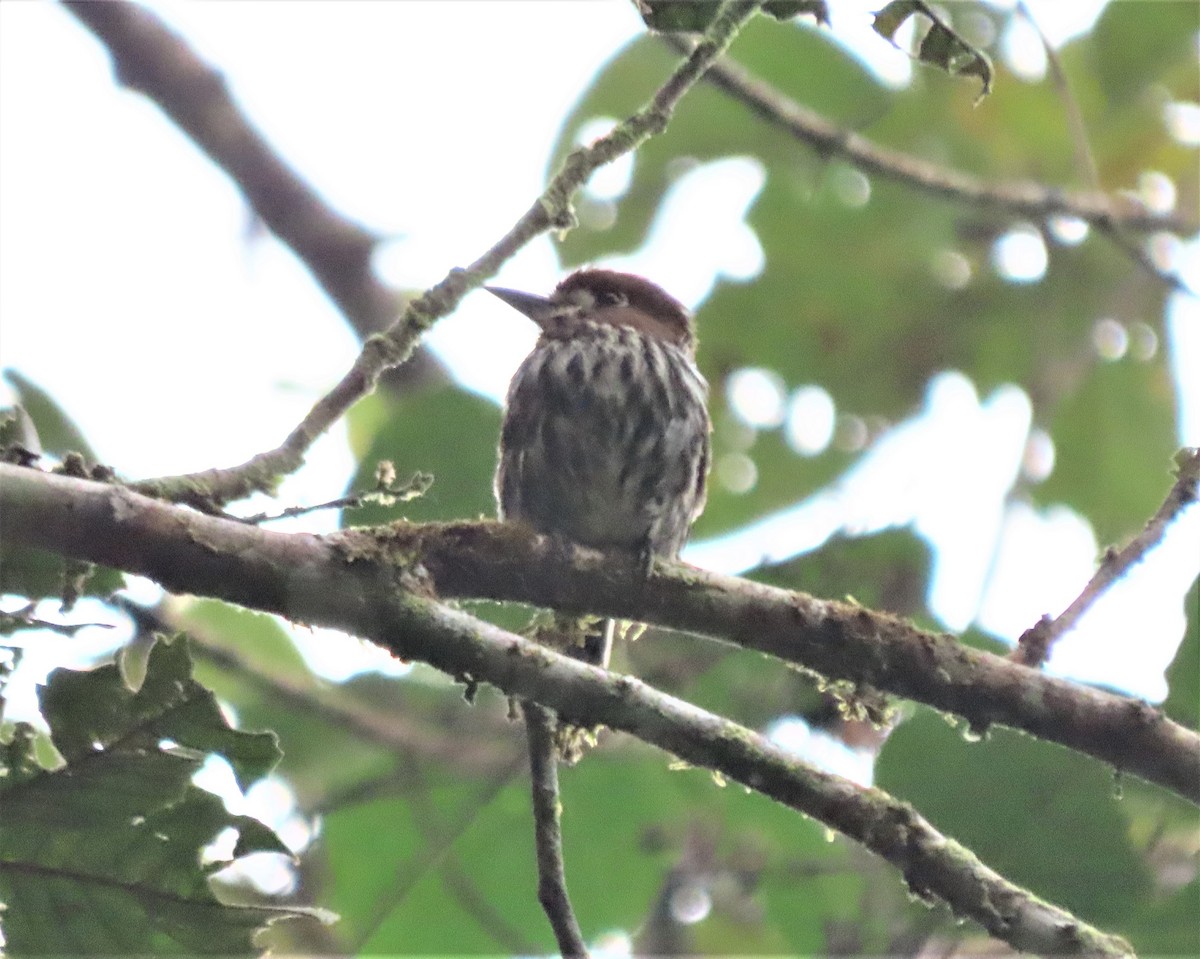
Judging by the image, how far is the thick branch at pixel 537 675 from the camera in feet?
6.92

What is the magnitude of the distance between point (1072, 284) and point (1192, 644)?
10.5 feet

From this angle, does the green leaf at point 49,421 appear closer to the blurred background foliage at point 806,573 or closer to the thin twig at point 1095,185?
the blurred background foliage at point 806,573

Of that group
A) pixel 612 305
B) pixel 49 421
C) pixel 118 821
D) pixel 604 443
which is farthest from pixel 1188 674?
pixel 612 305

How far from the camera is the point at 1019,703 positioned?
7.59 ft

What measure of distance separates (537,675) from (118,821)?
1.92 ft

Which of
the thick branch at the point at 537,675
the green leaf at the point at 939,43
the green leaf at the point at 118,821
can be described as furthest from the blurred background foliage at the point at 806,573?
the green leaf at the point at 939,43

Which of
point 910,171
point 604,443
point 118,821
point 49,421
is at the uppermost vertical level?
point 910,171

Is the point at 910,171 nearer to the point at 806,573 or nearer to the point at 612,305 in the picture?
the point at 612,305

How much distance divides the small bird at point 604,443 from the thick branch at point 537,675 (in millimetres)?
989

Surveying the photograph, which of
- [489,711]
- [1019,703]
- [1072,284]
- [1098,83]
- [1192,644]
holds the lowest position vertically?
[1019,703]

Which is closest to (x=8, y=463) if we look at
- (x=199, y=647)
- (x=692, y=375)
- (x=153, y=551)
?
(x=153, y=551)

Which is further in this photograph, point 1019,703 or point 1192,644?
point 1192,644

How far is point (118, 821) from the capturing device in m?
2.14

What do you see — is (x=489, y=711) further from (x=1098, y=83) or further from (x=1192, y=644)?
(x=1098, y=83)
